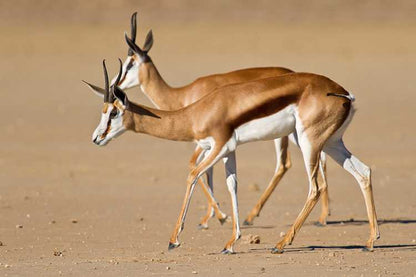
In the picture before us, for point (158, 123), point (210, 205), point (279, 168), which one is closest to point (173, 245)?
point (158, 123)

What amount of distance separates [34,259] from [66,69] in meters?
24.8

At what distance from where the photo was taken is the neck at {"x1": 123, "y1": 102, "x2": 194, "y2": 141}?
11.1 m

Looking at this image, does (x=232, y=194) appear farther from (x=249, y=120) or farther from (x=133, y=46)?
(x=133, y=46)

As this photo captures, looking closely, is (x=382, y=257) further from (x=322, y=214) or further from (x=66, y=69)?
(x=66, y=69)

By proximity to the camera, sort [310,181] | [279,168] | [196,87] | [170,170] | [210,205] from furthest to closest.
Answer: [170,170], [196,87], [279,168], [210,205], [310,181]

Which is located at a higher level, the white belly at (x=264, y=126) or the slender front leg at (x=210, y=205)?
the white belly at (x=264, y=126)

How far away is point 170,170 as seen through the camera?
18.2m

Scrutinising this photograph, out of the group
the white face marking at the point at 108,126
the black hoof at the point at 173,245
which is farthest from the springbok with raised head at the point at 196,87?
the white face marking at the point at 108,126

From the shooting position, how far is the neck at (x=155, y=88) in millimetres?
14195

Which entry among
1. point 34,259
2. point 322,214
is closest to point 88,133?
point 322,214

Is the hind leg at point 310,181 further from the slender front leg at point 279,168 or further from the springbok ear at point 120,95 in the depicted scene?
the slender front leg at point 279,168

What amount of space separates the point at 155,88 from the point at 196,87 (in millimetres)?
724

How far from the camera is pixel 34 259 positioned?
10633 millimetres

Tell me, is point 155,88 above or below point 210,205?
above
